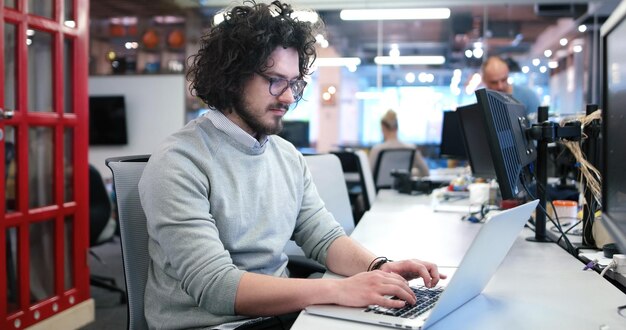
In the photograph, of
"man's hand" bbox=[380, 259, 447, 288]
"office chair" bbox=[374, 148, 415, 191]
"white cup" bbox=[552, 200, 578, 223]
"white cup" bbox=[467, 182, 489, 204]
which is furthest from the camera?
"office chair" bbox=[374, 148, 415, 191]

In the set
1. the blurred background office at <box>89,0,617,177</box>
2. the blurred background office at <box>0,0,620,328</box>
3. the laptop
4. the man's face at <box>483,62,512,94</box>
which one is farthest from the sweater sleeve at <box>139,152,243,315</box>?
the blurred background office at <box>89,0,617,177</box>

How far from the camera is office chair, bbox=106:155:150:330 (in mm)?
1322

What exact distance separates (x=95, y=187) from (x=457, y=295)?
3.01 metres

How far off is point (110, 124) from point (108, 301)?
Result: 11.1ft

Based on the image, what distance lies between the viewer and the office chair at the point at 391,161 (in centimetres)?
492

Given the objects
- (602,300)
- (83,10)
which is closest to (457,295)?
(602,300)

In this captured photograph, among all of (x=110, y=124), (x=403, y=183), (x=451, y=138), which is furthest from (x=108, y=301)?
(x=110, y=124)

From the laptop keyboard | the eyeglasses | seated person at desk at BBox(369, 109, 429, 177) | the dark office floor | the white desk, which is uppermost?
the eyeglasses

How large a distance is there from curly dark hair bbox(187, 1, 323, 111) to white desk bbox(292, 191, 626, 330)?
61 centimetres

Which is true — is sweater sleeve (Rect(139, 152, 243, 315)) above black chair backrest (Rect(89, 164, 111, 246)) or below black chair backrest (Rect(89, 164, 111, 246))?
above

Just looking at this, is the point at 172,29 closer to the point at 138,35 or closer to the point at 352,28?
the point at 138,35

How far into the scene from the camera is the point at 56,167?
2.94m

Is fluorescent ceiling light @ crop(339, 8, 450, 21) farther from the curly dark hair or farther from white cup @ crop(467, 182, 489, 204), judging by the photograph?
the curly dark hair

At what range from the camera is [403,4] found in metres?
6.99
